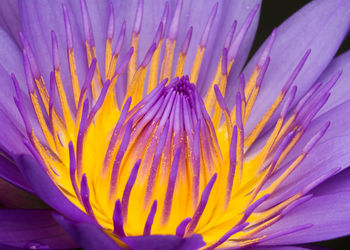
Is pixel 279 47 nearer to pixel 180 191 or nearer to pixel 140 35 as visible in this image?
pixel 140 35

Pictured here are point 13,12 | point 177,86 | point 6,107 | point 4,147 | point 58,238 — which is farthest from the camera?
point 13,12

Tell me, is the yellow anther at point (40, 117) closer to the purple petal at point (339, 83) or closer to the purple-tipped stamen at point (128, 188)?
the purple-tipped stamen at point (128, 188)

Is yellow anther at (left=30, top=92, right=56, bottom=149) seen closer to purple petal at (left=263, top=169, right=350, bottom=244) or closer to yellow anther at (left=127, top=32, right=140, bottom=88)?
yellow anther at (left=127, top=32, right=140, bottom=88)

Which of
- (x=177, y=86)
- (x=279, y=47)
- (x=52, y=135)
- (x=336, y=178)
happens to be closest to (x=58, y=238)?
(x=52, y=135)

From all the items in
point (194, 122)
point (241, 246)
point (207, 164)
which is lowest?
point (241, 246)

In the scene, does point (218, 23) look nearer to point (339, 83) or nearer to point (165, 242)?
point (339, 83)

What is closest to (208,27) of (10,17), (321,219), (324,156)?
(324,156)
